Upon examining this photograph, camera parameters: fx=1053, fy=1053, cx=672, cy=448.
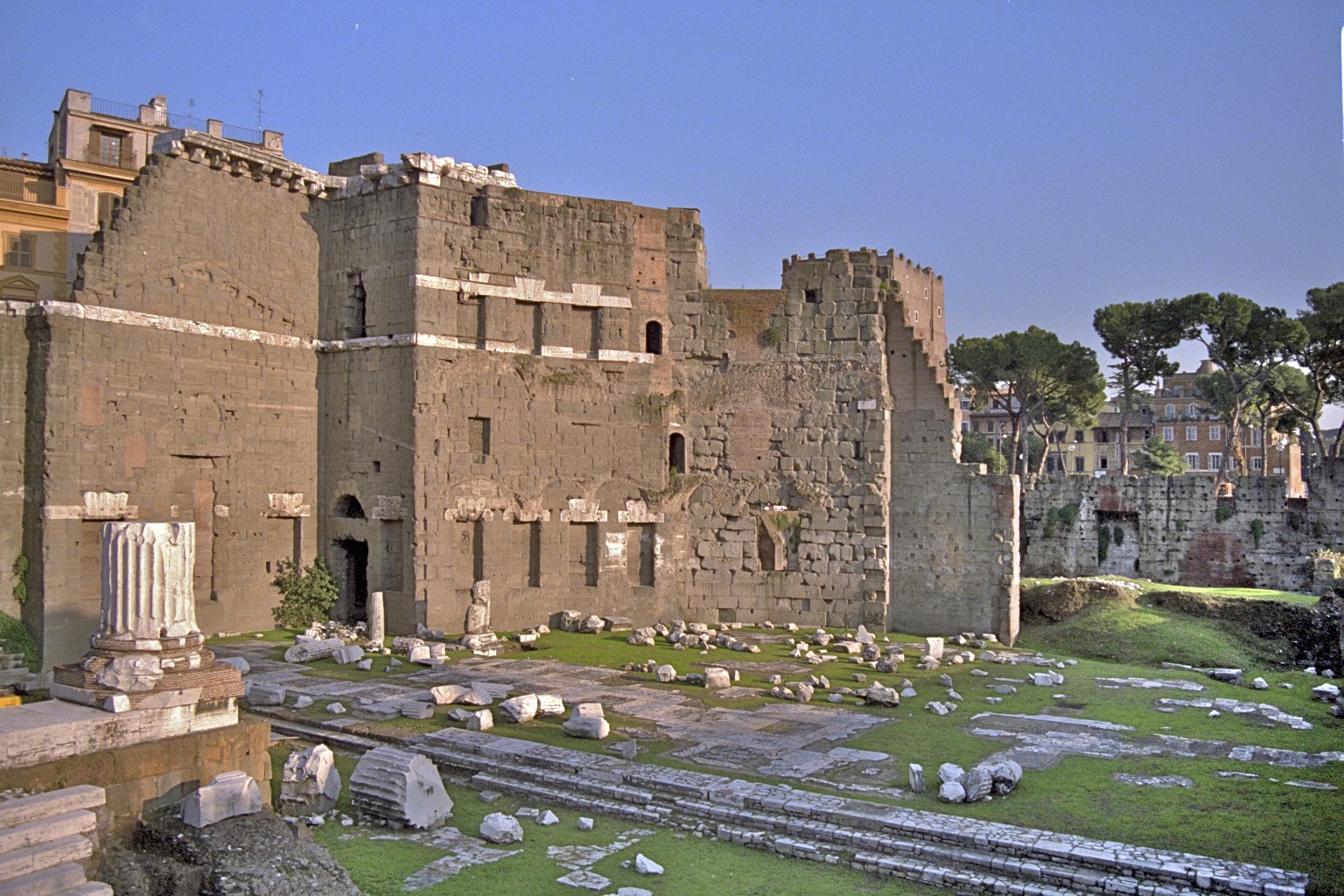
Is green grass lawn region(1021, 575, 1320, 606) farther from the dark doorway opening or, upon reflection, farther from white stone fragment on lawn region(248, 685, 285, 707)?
white stone fragment on lawn region(248, 685, 285, 707)

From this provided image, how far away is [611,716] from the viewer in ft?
43.5

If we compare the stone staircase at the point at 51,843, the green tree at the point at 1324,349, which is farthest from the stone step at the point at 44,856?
the green tree at the point at 1324,349

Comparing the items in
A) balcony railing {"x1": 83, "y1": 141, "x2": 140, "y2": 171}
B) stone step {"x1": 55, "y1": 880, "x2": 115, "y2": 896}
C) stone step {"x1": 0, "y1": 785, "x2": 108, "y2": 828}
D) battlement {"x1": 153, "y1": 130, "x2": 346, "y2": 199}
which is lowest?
stone step {"x1": 55, "y1": 880, "x2": 115, "y2": 896}

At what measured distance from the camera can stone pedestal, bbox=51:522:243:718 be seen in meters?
8.69

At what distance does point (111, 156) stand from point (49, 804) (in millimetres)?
32154

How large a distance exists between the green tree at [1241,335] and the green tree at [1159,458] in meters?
22.7

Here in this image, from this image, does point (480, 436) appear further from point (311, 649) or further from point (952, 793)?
point (952, 793)

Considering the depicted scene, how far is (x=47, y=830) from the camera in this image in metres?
7.21

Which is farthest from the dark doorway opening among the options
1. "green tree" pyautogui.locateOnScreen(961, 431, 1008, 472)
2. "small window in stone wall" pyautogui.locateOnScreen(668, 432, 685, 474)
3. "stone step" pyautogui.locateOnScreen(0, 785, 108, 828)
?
"green tree" pyautogui.locateOnScreen(961, 431, 1008, 472)

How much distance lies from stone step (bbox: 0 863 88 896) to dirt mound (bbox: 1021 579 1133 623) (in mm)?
19369

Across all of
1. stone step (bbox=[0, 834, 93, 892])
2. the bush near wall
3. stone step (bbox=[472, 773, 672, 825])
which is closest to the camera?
stone step (bbox=[0, 834, 93, 892])

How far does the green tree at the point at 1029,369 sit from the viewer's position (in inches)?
1667

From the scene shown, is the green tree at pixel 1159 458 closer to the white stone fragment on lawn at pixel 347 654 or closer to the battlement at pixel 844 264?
the battlement at pixel 844 264

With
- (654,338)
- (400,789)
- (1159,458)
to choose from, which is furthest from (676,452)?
(1159,458)
